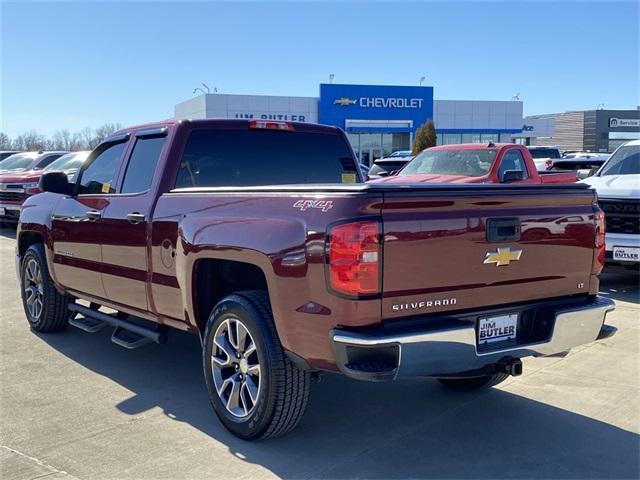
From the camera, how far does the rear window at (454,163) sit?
11562 mm

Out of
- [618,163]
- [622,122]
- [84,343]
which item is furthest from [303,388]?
[622,122]

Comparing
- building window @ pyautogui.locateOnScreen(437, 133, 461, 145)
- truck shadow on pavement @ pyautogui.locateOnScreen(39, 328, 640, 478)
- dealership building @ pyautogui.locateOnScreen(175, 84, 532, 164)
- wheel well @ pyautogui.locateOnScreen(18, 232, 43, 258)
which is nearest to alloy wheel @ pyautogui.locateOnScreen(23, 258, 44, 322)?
wheel well @ pyautogui.locateOnScreen(18, 232, 43, 258)

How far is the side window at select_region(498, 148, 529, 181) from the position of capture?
11.5 meters

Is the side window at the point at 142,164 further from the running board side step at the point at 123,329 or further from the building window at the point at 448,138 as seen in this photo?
the building window at the point at 448,138

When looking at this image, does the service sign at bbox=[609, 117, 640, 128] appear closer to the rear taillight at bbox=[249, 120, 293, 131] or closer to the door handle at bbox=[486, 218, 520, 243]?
the rear taillight at bbox=[249, 120, 293, 131]

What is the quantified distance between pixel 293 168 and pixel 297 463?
2.53m

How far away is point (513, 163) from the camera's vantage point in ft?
38.5

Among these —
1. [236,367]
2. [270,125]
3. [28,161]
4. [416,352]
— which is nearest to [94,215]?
[270,125]

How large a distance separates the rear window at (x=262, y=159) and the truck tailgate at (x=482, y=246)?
209cm

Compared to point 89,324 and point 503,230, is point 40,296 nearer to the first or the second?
point 89,324

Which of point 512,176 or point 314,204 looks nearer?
point 314,204

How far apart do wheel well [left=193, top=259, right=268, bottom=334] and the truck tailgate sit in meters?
1.24

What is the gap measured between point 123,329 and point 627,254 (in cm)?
607

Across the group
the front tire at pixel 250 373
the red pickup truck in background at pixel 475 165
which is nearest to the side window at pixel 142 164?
the front tire at pixel 250 373
